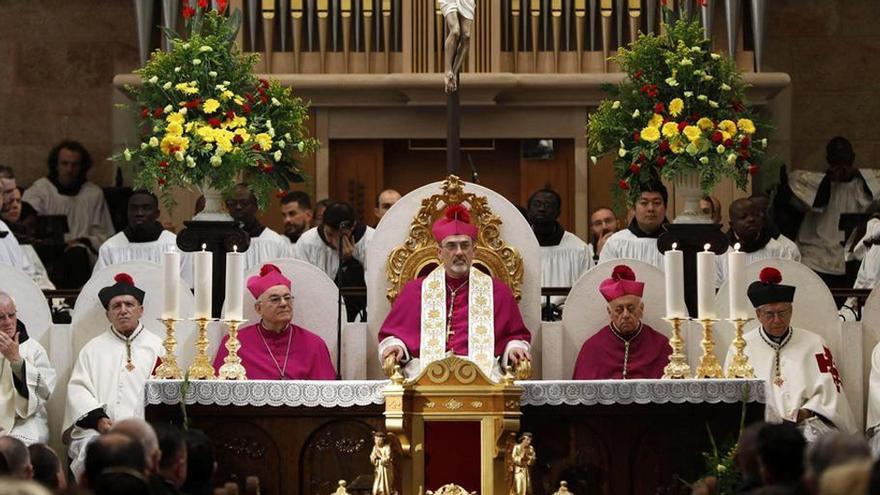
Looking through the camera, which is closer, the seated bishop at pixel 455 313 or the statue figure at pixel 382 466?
the statue figure at pixel 382 466

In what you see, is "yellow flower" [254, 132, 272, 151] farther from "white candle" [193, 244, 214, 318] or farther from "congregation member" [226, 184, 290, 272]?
"white candle" [193, 244, 214, 318]

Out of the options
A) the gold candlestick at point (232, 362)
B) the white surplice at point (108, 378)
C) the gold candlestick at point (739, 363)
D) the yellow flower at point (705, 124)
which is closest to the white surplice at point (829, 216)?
the yellow flower at point (705, 124)

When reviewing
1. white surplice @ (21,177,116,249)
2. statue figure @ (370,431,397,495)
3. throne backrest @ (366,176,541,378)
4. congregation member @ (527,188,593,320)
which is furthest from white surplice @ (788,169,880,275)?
statue figure @ (370,431,397,495)

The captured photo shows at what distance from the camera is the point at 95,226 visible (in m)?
17.6

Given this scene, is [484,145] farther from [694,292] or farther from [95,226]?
[694,292]

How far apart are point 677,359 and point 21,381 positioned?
12.6 ft

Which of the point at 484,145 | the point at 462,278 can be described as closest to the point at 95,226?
the point at 484,145

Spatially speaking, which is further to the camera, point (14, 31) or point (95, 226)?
point (14, 31)

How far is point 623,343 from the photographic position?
12.4 metres

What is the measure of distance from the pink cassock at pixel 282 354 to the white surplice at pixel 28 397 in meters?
1.05

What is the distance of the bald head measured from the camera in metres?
7.78

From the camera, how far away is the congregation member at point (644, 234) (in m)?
14.0

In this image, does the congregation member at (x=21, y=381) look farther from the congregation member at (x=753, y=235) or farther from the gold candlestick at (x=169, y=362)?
the congregation member at (x=753, y=235)

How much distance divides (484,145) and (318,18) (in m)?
1.87
